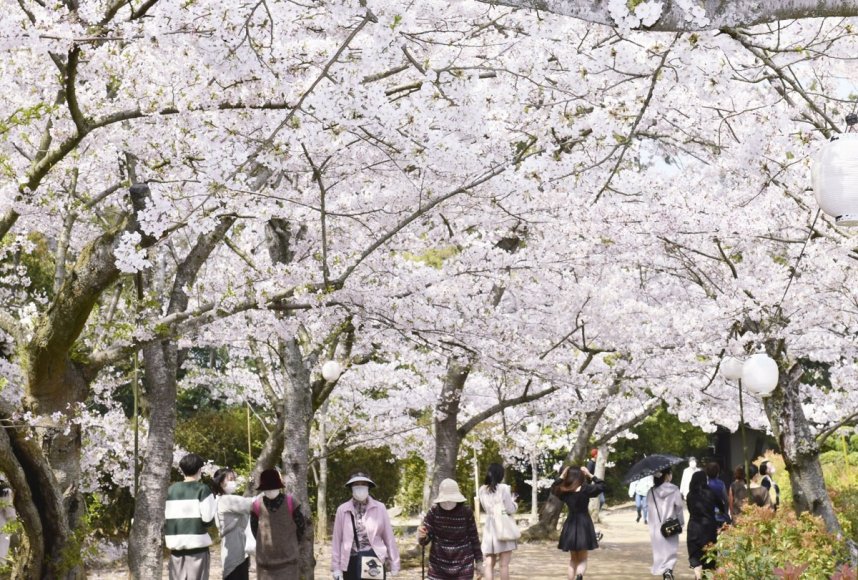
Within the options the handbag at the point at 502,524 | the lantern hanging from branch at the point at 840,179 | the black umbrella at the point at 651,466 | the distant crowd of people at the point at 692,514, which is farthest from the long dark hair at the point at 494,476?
the lantern hanging from branch at the point at 840,179

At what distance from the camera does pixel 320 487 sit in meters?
18.2

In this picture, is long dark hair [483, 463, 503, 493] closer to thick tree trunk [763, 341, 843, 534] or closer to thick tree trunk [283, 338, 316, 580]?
thick tree trunk [283, 338, 316, 580]

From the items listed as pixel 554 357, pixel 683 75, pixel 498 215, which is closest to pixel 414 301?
pixel 498 215

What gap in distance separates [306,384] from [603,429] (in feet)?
43.9

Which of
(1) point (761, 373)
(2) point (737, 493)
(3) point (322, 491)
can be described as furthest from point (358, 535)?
(3) point (322, 491)

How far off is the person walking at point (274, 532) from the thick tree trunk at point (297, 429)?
317cm

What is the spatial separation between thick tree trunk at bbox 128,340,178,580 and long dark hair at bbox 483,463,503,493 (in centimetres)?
308

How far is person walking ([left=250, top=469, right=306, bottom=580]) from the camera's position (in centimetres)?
773

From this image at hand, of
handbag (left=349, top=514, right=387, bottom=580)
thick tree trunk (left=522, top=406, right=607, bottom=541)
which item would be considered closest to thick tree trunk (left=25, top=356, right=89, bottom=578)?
handbag (left=349, top=514, right=387, bottom=580)

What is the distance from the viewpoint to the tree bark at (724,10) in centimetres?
357

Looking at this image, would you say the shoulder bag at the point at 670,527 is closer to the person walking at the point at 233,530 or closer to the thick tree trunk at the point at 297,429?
the thick tree trunk at the point at 297,429

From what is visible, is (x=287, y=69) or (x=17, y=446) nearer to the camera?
(x=287, y=69)

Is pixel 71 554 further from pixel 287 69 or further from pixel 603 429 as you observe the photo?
pixel 603 429

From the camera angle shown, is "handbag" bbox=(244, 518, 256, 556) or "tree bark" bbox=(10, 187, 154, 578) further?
"handbag" bbox=(244, 518, 256, 556)
